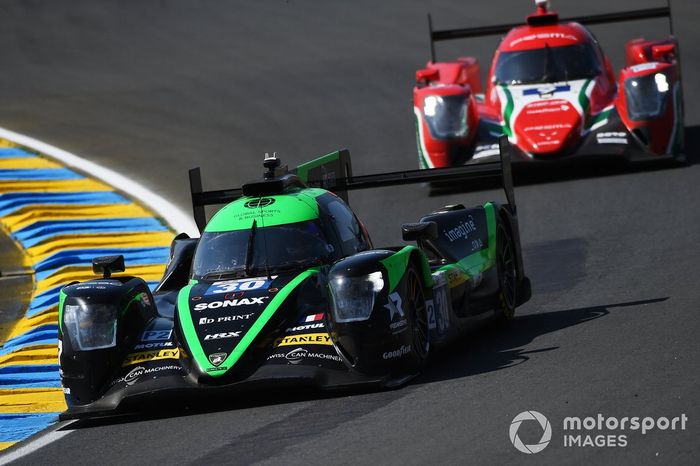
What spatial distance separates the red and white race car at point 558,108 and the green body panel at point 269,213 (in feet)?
22.2

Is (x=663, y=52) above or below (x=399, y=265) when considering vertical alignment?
above

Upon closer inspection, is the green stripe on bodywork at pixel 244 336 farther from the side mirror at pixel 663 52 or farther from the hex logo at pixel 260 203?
the side mirror at pixel 663 52

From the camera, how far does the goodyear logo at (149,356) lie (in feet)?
28.9

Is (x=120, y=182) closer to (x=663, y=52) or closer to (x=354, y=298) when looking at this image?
(x=663, y=52)

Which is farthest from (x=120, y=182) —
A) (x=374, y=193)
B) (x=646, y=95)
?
(x=646, y=95)

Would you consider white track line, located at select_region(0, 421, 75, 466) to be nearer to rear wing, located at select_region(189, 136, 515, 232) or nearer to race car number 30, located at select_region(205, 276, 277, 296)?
race car number 30, located at select_region(205, 276, 277, 296)

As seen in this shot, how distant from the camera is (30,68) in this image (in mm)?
25672

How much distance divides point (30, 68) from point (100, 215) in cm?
1044

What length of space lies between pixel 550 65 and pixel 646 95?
4.71ft

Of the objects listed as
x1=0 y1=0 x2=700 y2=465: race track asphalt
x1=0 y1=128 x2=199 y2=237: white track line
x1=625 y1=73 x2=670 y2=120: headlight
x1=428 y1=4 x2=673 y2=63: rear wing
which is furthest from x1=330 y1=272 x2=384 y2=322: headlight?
x1=428 y1=4 x2=673 y2=63: rear wing


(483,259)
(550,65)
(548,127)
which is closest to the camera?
(483,259)

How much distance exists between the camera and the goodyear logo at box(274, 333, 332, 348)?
28.3 ft

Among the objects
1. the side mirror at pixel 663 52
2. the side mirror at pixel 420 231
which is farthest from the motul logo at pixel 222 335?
the side mirror at pixel 663 52

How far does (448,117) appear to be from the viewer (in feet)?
55.3
